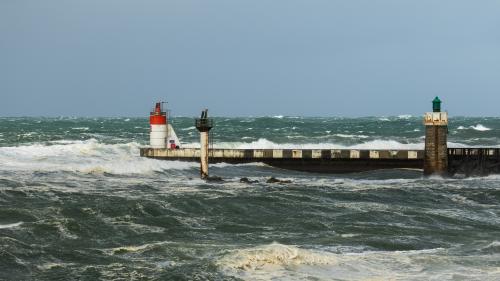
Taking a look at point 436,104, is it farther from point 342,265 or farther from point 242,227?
point 342,265

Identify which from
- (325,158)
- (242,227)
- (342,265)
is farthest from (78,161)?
(342,265)

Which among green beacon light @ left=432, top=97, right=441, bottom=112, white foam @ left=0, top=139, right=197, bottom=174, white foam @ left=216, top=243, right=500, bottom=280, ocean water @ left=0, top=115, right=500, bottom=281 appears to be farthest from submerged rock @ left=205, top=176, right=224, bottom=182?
white foam @ left=216, top=243, right=500, bottom=280

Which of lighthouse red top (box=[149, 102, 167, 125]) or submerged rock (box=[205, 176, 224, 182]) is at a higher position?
lighthouse red top (box=[149, 102, 167, 125])

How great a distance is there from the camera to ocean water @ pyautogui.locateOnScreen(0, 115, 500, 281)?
16.5 m

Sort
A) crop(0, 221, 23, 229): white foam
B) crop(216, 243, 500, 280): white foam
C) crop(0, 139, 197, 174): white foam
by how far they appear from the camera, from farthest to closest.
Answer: crop(0, 139, 197, 174): white foam
crop(0, 221, 23, 229): white foam
crop(216, 243, 500, 280): white foam

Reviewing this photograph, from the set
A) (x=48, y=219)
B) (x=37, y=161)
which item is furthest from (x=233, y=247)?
(x=37, y=161)

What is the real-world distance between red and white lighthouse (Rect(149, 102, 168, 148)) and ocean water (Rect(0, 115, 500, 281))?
16.8 feet

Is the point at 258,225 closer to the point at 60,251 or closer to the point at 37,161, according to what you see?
the point at 60,251

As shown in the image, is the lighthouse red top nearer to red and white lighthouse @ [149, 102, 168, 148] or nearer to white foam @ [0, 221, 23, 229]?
red and white lighthouse @ [149, 102, 168, 148]

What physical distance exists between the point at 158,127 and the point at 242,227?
65.7 feet

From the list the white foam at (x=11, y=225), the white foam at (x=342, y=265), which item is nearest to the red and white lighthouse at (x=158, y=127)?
the white foam at (x=11, y=225)

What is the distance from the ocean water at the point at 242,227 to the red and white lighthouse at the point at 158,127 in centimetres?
514

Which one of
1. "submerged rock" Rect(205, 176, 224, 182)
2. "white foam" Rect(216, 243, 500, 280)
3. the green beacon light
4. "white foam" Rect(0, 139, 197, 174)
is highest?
the green beacon light

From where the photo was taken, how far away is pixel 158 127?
41.0 m
